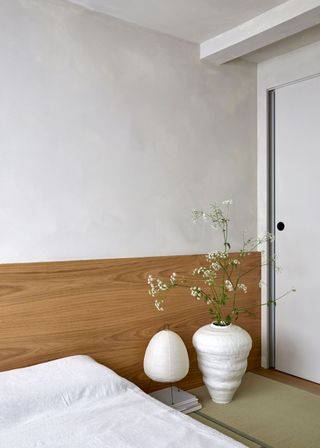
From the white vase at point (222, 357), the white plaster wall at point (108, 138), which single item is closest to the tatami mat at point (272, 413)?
the white vase at point (222, 357)

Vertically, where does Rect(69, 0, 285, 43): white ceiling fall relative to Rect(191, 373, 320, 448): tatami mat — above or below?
above

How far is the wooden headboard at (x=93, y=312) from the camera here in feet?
7.47

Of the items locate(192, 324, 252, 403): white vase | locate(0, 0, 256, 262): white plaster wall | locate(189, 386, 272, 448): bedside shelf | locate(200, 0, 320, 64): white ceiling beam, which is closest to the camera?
locate(189, 386, 272, 448): bedside shelf

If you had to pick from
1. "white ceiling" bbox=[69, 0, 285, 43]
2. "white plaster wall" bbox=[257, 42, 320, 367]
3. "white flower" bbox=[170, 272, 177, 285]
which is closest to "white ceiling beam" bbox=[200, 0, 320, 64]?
"white ceiling" bbox=[69, 0, 285, 43]

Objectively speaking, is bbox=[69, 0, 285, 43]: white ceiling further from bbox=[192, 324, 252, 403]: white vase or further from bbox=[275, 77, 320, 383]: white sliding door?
bbox=[192, 324, 252, 403]: white vase

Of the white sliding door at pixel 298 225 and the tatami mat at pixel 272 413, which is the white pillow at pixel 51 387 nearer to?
the tatami mat at pixel 272 413

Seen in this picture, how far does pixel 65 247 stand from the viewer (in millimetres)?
2459

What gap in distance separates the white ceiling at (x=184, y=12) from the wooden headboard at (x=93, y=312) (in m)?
1.35

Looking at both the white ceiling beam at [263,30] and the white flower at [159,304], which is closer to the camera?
the white ceiling beam at [263,30]

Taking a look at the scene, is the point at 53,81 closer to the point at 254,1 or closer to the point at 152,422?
the point at 254,1

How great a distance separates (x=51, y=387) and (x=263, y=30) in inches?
83.8

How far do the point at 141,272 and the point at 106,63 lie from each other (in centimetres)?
118

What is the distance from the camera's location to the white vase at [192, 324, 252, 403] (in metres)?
2.59

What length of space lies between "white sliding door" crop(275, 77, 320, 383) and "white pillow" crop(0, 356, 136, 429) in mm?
1484
